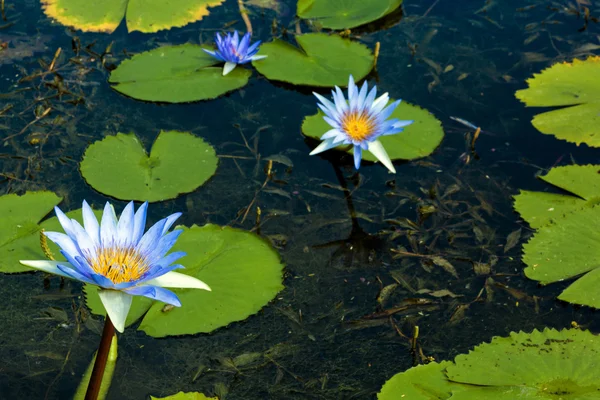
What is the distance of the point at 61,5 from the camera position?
→ 586 cm

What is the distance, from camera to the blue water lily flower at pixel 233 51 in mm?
5164

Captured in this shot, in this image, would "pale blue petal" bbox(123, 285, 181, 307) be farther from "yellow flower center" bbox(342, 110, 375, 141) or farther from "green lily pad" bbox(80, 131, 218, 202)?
"yellow flower center" bbox(342, 110, 375, 141)

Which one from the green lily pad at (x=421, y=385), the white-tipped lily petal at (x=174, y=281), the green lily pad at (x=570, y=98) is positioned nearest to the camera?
the white-tipped lily petal at (x=174, y=281)

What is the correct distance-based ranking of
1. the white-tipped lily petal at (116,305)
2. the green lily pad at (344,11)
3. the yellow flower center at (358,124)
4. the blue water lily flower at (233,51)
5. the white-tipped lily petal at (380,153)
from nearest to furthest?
the white-tipped lily petal at (116,305) → the white-tipped lily petal at (380,153) → the yellow flower center at (358,124) → the blue water lily flower at (233,51) → the green lily pad at (344,11)

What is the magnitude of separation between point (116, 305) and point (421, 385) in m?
1.43

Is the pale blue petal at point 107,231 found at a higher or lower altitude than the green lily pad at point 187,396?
higher

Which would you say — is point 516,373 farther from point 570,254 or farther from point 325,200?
point 325,200

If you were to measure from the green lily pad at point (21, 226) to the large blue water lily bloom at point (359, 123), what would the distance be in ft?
5.07

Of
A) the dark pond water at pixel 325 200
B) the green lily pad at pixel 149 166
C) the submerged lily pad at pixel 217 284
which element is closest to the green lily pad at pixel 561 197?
the dark pond water at pixel 325 200

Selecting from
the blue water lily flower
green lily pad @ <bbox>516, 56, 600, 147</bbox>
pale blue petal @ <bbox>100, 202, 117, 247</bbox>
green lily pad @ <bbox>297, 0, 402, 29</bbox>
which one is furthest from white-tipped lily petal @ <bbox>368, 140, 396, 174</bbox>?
pale blue petal @ <bbox>100, 202, 117, 247</bbox>

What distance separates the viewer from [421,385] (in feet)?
10.8

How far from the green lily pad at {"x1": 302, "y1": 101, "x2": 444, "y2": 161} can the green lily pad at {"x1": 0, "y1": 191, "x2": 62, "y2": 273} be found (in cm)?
164

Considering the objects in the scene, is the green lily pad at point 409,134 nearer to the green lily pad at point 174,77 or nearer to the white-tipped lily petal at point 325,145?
the white-tipped lily petal at point 325,145

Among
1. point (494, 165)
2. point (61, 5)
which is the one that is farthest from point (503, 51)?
point (61, 5)
